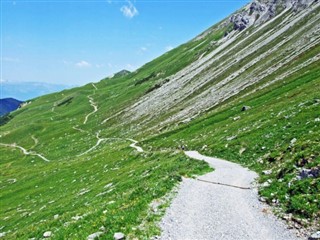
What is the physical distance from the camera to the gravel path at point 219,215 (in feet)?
62.9

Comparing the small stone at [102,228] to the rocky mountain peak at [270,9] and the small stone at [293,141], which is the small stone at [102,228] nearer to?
the small stone at [293,141]

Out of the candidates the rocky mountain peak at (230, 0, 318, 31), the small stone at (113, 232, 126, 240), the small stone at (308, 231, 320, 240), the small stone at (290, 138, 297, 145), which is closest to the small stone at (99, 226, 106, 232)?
A: the small stone at (113, 232, 126, 240)

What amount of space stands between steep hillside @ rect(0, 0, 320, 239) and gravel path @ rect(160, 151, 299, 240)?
0.97 m

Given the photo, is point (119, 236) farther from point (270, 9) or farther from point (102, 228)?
point (270, 9)

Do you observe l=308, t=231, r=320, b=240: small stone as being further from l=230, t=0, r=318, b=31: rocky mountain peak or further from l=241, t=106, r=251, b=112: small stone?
l=230, t=0, r=318, b=31: rocky mountain peak

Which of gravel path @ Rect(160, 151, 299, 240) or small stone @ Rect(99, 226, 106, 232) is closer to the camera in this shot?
gravel path @ Rect(160, 151, 299, 240)

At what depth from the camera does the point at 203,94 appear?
11594 cm

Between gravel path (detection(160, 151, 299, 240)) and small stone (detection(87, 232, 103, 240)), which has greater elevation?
small stone (detection(87, 232, 103, 240))

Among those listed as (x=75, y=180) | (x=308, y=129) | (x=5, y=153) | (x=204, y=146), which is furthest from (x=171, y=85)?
(x=308, y=129)

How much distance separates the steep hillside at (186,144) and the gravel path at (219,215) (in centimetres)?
97

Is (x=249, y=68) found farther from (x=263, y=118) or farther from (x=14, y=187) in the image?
(x=14, y=187)

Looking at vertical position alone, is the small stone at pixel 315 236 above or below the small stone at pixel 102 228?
Answer: below

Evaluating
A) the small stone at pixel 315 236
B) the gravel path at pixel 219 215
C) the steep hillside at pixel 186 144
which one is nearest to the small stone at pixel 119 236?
the steep hillside at pixel 186 144

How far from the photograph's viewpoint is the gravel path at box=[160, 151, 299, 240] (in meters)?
19.2
